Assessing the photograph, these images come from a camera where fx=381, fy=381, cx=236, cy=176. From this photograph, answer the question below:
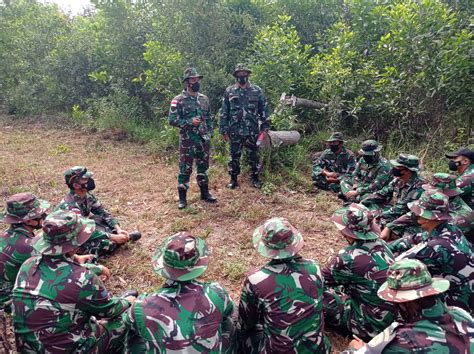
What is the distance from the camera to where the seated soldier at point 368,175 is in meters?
5.34

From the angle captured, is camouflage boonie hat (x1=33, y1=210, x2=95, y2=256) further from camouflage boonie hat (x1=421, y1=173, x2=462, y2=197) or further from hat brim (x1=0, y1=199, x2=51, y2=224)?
camouflage boonie hat (x1=421, y1=173, x2=462, y2=197)

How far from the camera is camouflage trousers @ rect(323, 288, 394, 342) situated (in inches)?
119

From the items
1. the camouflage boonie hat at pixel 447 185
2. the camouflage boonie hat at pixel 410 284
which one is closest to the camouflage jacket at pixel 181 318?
the camouflage boonie hat at pixel 410 284

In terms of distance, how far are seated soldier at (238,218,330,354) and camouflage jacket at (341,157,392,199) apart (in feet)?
9.78

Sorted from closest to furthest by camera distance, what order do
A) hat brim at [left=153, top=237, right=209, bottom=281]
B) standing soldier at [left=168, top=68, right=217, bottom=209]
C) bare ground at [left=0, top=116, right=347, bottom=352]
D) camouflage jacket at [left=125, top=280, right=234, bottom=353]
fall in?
camouflage jacket at [left=125, top=280, right=234, bottom=353] < hat brim at [left=153, top=237, right=209, bottom=281] < bare ground at [left=0, top=116, right=347, bottom=352] < standing soldier at [left=168, top=68, right=217, bottom=209]

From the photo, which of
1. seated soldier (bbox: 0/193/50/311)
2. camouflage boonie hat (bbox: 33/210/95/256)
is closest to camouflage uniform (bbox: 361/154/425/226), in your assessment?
camouflage boonie hat (bbox: 33/210/95/256)

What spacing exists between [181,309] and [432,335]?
144 cm

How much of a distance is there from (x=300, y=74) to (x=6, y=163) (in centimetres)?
688

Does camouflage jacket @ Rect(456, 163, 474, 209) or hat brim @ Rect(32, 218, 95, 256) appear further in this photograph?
camouflage jacket @ Rect(456, 163, 474, 209)

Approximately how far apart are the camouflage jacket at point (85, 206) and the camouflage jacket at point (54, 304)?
5.46 ft

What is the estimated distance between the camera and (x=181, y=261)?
98.3 inches

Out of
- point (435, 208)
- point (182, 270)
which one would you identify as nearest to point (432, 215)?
point (435, 208)

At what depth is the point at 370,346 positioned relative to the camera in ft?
7.00

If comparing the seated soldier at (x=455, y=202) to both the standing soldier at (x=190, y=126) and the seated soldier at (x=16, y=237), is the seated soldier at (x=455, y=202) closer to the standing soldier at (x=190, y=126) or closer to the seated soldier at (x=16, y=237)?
the standing soldier at (x=190, y=126)
